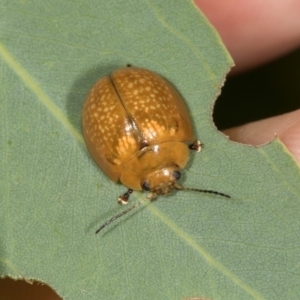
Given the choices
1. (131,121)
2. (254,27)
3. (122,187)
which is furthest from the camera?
(254,27)

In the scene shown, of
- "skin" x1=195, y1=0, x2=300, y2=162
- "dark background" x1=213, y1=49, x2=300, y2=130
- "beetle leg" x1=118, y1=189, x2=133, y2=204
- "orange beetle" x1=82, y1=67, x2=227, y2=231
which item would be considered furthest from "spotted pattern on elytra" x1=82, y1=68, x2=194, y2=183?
"dark background" x1=213, y1=49, x2=300, y2=130

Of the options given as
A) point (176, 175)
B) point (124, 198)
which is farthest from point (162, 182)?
point (124, 198)

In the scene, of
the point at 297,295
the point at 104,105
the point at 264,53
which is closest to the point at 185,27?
the point at 104,105

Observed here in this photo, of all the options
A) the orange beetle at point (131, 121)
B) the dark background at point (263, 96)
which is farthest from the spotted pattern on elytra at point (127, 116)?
the dark background at point (263, 96)

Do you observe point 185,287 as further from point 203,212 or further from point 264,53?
point 264,53

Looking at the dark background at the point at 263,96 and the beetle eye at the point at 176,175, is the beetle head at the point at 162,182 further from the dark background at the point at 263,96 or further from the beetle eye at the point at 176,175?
the dark background at the point at 263,96

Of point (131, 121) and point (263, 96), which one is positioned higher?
point (131, 121)

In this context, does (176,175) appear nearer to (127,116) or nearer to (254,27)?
(127,116)
